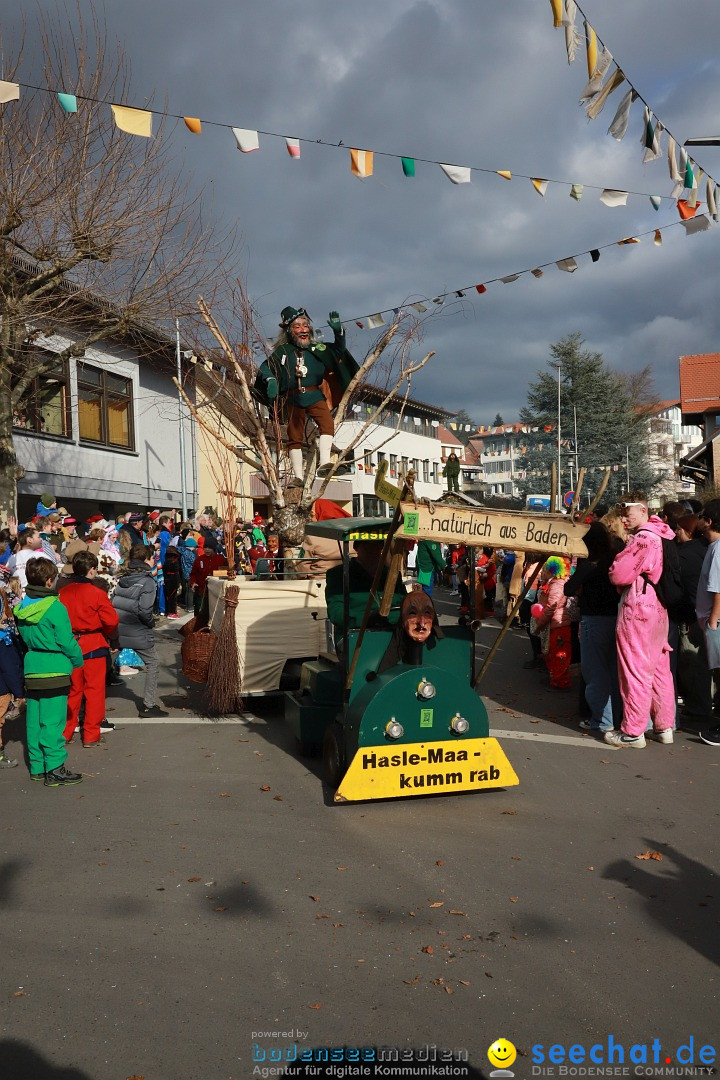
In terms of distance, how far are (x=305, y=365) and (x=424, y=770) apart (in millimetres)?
6465

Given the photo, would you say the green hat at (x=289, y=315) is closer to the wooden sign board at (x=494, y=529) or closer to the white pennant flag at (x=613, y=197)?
the white pennant flag at (x=613, y=197)

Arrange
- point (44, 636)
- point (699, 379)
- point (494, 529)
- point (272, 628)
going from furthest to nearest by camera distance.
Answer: point (699, 379), point (272, 628), point (44, 636), point (494, 529)

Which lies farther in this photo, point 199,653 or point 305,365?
point 305,365

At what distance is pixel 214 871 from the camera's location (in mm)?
5105

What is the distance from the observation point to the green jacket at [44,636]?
698 cm

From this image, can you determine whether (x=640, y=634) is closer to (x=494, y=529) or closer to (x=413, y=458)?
(x=494, y=529)

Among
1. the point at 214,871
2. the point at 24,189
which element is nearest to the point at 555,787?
the point at 214,871

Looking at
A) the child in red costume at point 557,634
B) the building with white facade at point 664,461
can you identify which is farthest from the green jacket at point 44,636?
the building with white facade at point 664,461

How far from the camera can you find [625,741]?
8062 millimetres

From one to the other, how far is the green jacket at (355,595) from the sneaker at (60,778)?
2.40 meters

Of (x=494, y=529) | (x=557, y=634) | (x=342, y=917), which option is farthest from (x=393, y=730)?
(x=557, y=634)

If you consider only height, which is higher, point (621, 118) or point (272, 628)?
point (621, 118)

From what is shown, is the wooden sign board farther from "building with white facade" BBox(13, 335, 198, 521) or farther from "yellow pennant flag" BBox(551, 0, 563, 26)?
"building with white facade" BBox(13, 335, 198, 521)

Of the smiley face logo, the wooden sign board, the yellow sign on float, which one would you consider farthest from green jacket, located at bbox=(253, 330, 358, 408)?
the smiley face logo
